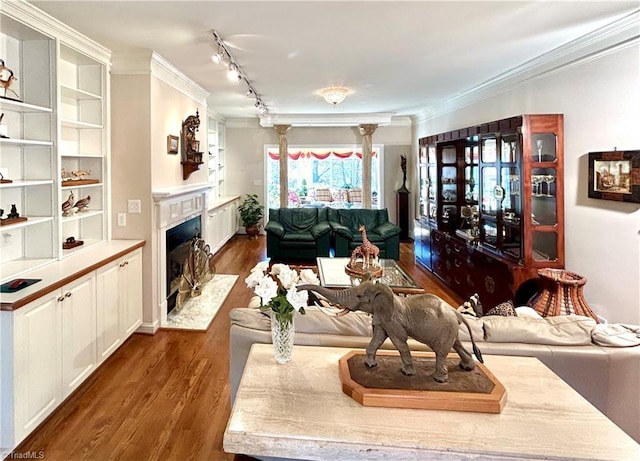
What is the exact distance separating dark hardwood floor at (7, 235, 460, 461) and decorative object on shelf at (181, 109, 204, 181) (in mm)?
1880

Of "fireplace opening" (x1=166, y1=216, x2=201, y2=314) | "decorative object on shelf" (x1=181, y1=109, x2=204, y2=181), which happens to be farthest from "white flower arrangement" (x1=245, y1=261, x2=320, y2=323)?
"decorative object on shelf" (x1=181, y1=109, x2=204, y2=181)

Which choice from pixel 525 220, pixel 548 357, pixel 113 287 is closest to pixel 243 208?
pixel 113 287

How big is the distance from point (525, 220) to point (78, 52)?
4039 mm

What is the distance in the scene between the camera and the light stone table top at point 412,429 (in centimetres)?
117

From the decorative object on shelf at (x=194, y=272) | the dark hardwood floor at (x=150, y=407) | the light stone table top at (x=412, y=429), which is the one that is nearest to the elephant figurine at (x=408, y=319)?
the light stone table top at (x=412, y=429)

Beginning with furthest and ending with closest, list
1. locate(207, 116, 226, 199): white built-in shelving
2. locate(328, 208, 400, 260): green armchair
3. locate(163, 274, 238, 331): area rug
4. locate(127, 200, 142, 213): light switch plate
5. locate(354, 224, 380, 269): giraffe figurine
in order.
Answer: locate(207, 116, 226, 199): white built-in shelving → locate(328, 208, 400, 260): green armchair → locate(354, 224, 380, 269): giraffe figurine → locate(163, 274, 238, 331): area rug → locate(127, 200, 142, 213): light switch plate

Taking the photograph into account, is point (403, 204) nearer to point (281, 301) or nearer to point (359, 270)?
point (359, 270)

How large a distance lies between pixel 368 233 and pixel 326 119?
2880 millimetres

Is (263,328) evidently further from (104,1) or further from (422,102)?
(422,102)

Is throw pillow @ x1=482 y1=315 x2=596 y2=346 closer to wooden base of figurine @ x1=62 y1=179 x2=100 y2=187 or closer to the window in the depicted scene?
wooden base of figurine @ x1=62 y1=179 x2=100 y2=187

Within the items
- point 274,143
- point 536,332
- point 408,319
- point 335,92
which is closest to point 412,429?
point 408,319

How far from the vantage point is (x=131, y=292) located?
363 cm

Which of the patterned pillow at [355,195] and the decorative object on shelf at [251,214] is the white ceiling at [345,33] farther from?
the patterned pillow at [355,195]

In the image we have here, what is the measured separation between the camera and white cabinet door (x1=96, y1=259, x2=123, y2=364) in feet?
10.1
